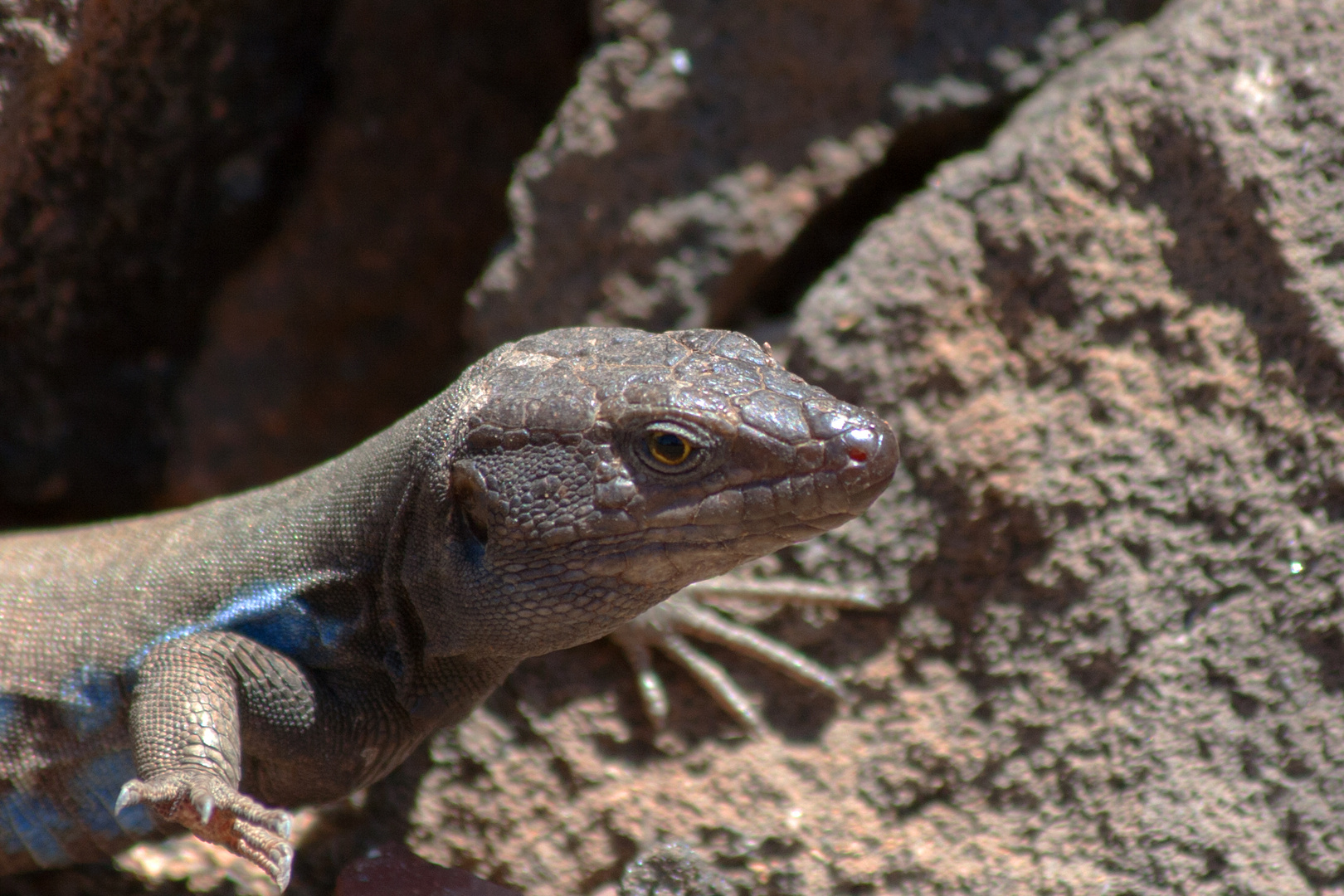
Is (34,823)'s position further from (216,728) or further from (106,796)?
(216,728)

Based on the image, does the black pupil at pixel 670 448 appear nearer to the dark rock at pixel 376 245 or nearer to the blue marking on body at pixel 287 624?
the blue marking on body at pixel 287 624

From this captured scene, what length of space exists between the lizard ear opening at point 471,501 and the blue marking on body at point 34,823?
152 cm

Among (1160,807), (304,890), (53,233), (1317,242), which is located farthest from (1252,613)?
(53,233)

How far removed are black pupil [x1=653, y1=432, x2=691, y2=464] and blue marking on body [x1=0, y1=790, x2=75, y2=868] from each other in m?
2.04

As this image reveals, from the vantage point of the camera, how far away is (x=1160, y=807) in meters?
2.96

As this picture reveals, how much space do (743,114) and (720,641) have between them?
2.01m

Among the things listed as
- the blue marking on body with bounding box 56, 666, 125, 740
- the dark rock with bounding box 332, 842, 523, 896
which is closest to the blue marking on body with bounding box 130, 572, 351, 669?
the blue marking on body with bounding box 56, 666, 125, 740

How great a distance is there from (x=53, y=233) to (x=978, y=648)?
3.43 metres

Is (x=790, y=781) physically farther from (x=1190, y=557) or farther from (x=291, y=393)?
(x=291, y=393)

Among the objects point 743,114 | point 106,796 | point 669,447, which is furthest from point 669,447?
point 743,114

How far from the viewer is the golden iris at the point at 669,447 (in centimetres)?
259

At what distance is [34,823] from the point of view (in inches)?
123

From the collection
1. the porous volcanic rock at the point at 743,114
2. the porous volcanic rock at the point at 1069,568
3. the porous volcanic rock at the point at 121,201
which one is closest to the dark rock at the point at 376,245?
the porous volcanic rock at the point at 121,201

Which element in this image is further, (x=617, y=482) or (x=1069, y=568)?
(x=1069, y=568)
